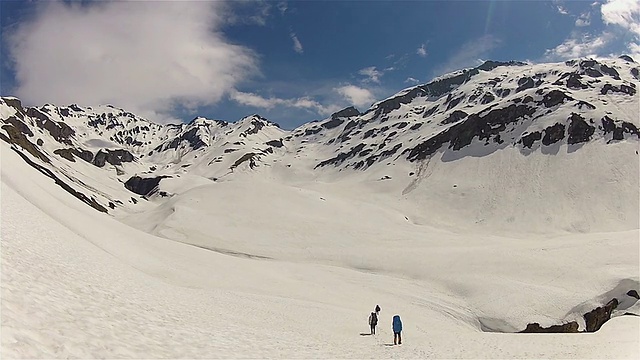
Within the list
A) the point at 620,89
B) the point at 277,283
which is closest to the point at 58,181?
the point at 277,283

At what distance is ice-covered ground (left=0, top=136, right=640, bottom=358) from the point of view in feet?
45.2

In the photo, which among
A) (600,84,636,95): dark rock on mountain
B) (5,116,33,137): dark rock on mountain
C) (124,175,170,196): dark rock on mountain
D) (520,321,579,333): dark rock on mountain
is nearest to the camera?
(520,321,579,333): dark rock on mountain

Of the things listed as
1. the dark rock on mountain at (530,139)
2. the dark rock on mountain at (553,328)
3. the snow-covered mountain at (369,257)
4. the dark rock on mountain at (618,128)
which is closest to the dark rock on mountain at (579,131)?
the snow-covered mountain at (369,257)

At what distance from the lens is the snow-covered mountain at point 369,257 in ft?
51.8


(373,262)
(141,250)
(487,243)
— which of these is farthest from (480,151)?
(141,250)

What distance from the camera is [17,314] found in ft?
34.5

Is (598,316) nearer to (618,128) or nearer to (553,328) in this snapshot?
(553,328)

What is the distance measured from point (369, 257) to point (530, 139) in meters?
90.1

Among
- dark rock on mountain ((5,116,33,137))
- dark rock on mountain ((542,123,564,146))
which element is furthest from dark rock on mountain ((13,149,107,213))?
dark rock on mountain ((542,123,564,146))

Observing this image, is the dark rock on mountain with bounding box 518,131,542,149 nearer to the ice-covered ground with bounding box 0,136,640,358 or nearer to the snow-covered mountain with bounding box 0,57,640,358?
the snow-covered mountain with bounding box 0,57,640,358

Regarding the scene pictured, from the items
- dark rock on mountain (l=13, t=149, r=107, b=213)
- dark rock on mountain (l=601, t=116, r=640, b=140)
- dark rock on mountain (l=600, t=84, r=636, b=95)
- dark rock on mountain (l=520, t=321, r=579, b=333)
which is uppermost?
dark rock on mountain (l=600, t=84, r=636, b=95)

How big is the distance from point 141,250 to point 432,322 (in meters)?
29.6

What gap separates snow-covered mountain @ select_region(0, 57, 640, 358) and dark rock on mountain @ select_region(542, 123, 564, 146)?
0.66 meters

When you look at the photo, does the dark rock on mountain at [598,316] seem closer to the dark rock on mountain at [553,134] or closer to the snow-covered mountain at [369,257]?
the snow-covered mountain at [369,257]
